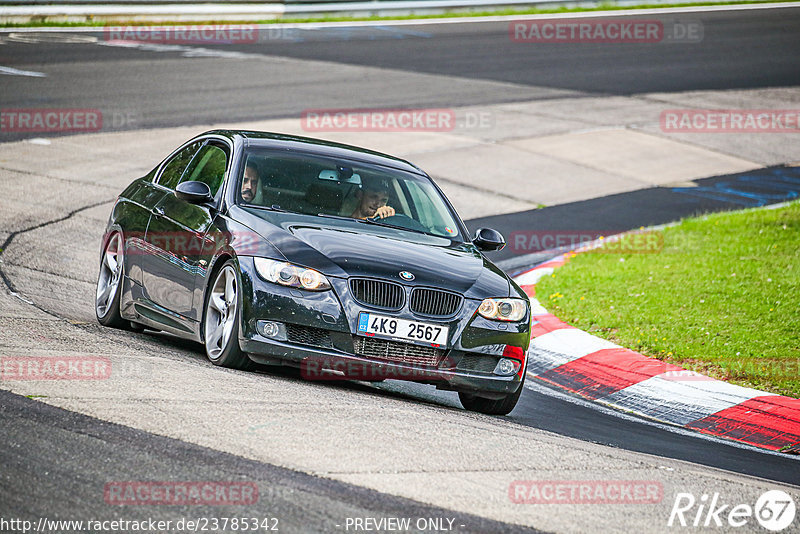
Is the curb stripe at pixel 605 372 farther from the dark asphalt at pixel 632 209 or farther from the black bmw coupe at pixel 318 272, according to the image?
the dark asphalt at pixel 632 209

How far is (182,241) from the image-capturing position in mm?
7855

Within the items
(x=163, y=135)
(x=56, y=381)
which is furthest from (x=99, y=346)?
(x=163, y=135)

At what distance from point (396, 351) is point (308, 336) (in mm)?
544

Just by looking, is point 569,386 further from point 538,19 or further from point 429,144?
point 538,19

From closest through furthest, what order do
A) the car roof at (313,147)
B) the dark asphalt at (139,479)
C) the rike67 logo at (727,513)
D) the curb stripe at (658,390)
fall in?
1. the dark asphalt at (139,479)
2. the rike67 logo at (727,513)
3. the curb stripe at (658,390)
4. the car roof at (313,147)

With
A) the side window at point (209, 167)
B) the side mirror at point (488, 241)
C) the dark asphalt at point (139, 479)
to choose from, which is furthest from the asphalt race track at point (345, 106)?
the side window at point (209, 167)

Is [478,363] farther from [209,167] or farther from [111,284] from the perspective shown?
[111,284]

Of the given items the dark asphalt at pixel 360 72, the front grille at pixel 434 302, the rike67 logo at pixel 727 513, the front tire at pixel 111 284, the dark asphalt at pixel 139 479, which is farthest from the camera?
the dark asphalt at pixel 360 72

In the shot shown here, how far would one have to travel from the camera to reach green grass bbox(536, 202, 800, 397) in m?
9.20

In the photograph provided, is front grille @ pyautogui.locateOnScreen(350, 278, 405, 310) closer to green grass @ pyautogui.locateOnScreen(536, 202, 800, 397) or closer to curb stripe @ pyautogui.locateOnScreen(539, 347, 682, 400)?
curb stripe @ pyautogui.locateOnScreen(539, 347, 682, 400)

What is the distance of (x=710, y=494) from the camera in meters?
5.44

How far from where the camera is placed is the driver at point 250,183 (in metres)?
7.87

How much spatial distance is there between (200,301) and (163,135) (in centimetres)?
1042

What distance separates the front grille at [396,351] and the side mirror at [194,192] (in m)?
1.70
